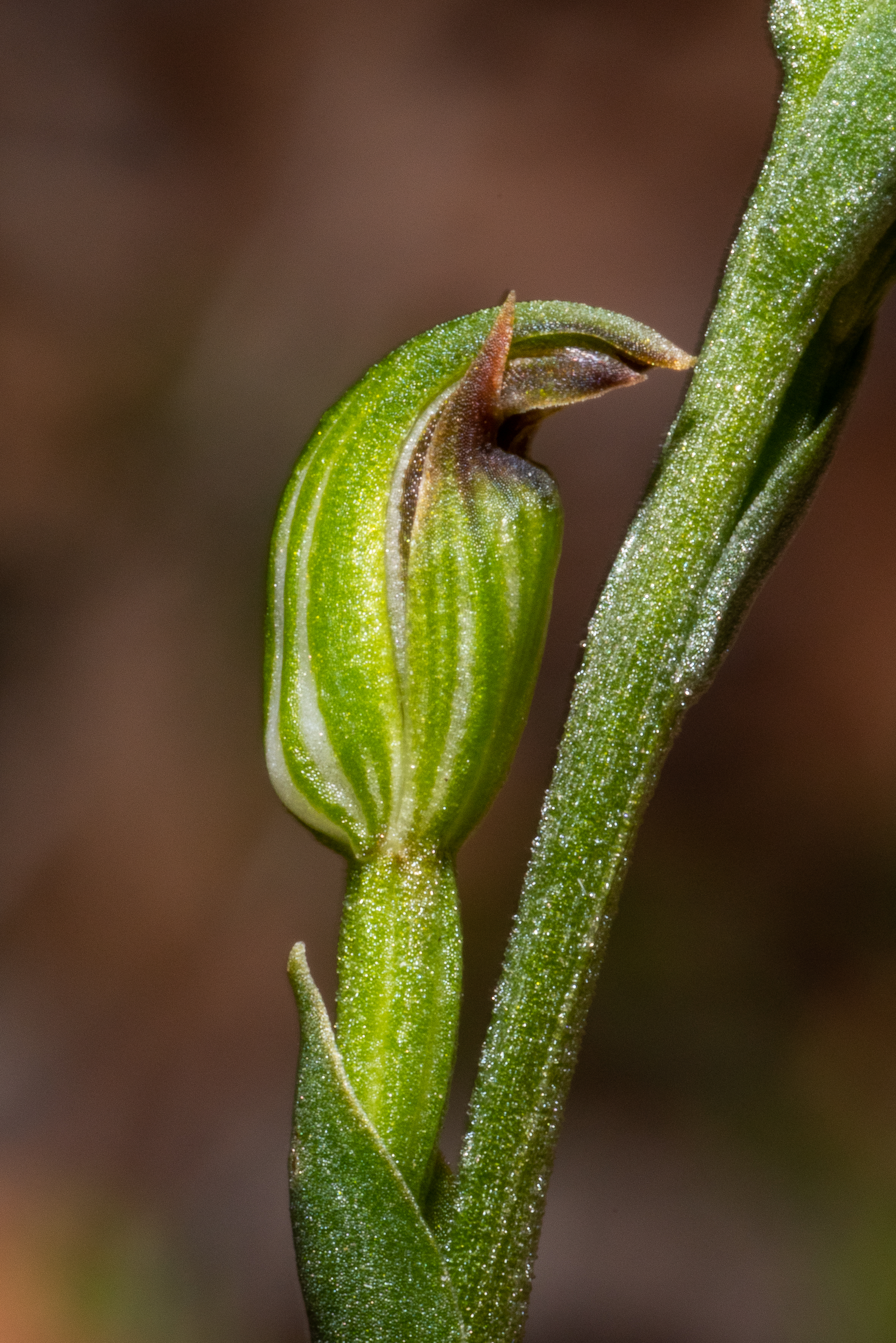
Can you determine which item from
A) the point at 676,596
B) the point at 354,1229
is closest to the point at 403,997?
the point at 354,1229

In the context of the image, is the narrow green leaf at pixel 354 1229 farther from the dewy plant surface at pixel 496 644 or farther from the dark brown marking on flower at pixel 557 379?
the dark brown marking on flower at pixel 557 379

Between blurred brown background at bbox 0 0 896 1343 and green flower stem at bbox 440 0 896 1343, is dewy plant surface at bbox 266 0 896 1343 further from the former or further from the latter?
blurred brown background at bbox 0 0 896 1343

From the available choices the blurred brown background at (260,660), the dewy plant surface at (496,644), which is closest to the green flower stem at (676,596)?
the dewy plant surface at (496,644)

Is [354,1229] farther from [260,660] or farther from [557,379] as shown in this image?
[260,660]

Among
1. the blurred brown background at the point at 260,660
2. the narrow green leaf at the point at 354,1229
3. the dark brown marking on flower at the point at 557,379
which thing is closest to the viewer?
the narrow green leaf at the point at 354,1229

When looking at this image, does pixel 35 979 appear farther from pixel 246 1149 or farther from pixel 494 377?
pixel 494 377

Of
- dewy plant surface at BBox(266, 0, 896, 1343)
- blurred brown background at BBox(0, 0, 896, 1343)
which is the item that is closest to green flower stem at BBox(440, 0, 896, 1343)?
dewy plant surface at BBox(266, 0, 896, 1343)
